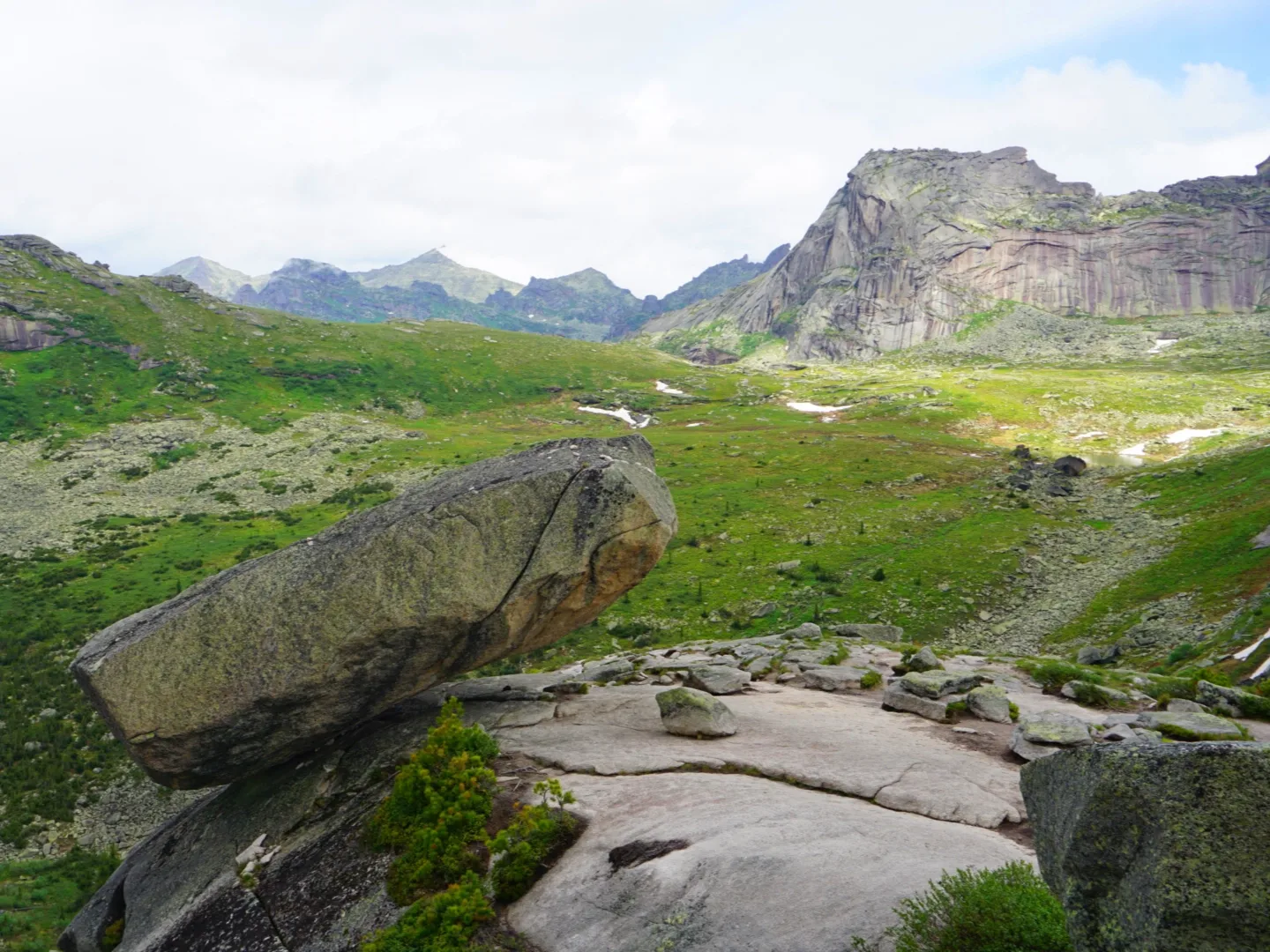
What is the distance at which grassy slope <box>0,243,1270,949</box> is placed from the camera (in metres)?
36.3

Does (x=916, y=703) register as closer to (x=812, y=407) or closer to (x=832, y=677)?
(x=832, y=677)

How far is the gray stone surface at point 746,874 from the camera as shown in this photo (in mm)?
8078

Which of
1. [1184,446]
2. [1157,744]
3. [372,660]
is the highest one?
[1157,744]

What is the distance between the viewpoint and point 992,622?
36250 millimetres

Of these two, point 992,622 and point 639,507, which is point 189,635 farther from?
point 992,622

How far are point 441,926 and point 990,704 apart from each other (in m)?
14.4

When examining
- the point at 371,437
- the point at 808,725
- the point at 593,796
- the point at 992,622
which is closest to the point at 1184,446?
the point at 992,622

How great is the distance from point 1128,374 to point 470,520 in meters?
210

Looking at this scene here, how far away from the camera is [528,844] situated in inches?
422

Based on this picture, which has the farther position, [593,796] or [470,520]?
[470,520]

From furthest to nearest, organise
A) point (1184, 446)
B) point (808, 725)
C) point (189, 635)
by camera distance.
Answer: point (1184, 446) < point (808, 725) < point (189, 635)

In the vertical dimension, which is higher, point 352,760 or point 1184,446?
point 352,760

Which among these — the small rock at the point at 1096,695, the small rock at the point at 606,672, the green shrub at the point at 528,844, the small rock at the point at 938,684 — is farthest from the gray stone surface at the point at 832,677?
the green shrub at the point at 528,844

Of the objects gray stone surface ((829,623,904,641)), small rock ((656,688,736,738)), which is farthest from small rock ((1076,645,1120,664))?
small rock ((656,688,736,738))
